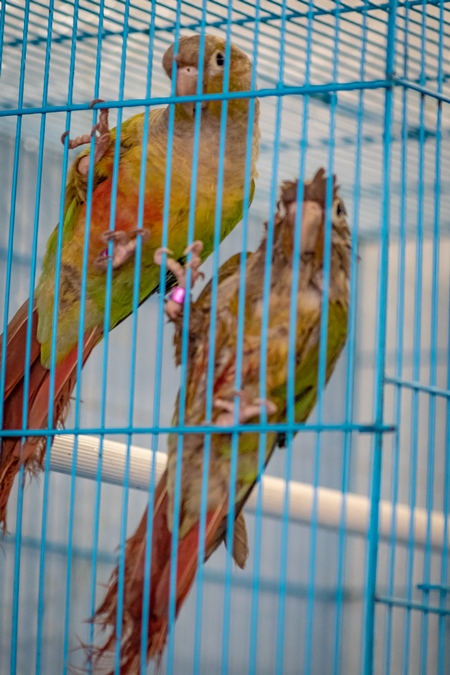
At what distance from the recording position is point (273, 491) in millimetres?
2076

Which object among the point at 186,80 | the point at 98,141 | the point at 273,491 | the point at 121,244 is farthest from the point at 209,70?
the point at 273,491

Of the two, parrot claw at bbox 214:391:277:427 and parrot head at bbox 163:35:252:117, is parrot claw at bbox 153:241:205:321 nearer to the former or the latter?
parrot claw at bbox 214:391:277:427

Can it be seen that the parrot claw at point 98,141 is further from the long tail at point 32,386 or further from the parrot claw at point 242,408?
the parrot claw at point 242,408

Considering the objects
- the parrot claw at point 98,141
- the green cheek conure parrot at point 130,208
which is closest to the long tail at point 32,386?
the green cheek conure parrot at point 130,208

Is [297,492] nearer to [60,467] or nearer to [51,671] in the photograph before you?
[60,467]

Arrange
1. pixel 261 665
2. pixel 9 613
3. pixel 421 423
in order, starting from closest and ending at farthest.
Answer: pixel 9 613 → pixel 261 665 → pixel 421 423

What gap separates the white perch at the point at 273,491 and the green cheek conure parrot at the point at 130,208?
3.6 inches

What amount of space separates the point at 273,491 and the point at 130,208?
64 cm

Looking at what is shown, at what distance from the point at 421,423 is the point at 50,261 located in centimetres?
232

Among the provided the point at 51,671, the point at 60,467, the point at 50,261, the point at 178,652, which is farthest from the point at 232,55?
the point at 178,652

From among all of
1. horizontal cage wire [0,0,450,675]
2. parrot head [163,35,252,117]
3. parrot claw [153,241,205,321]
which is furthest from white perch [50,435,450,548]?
parrot head [163,35,252,117]

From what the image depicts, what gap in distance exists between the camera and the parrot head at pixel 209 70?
1697 mm

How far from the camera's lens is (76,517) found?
319 cm

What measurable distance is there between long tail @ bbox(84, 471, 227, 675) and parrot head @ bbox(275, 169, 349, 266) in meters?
0.40
